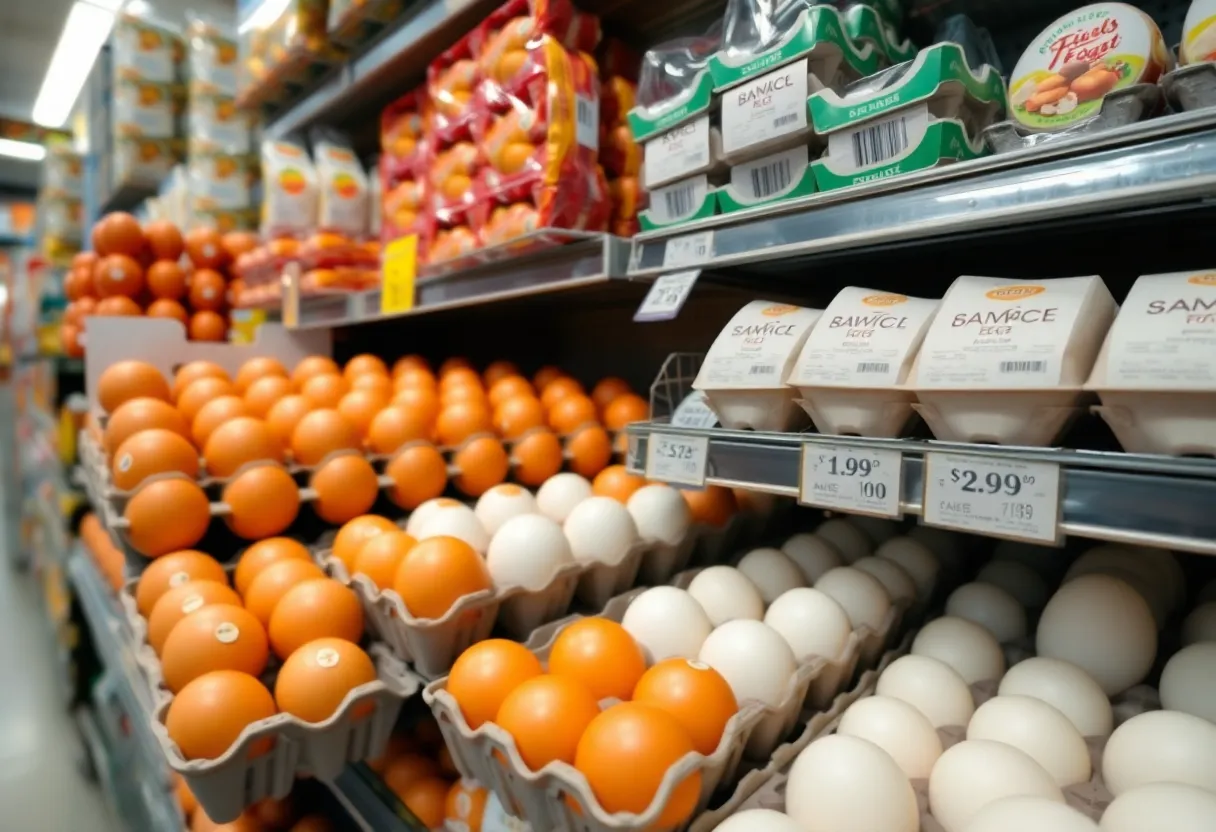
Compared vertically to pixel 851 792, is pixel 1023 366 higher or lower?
higher

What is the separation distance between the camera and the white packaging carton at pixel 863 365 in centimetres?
65

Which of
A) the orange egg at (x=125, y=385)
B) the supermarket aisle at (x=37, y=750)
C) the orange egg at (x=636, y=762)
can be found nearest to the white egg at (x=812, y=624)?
the orange egg at (x=636, y=762)

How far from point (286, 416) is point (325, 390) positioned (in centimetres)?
15

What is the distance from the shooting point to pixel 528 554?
3.00 ft

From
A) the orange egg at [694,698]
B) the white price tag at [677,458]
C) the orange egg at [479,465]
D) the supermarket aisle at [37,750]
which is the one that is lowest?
the supermarket aisle at [37,750]

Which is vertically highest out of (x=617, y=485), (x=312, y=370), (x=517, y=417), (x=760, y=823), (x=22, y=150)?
(x=22, y=150)

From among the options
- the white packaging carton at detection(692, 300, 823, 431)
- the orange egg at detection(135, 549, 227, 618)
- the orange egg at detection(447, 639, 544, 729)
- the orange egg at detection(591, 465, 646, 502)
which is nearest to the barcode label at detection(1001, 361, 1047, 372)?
the white packaging carton at detection(692, 300, 823, 431)

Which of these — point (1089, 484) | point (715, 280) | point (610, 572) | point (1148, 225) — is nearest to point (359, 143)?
point (715, 280)

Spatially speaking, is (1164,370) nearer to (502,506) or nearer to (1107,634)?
(1107,634)

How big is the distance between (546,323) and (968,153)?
52.6 inches

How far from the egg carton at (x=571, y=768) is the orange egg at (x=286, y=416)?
72cm

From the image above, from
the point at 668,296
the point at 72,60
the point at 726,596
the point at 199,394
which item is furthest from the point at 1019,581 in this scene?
the point at 72,60

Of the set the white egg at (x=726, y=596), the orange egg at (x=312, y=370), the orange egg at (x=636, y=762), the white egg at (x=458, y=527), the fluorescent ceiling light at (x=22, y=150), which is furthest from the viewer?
the fluorescent ceiling light at (x=22, y=150)

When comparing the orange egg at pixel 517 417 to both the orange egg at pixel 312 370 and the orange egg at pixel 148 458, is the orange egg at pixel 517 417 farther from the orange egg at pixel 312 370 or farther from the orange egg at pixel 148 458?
the orange egg at pixel 148 458
